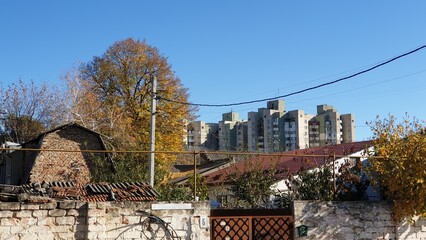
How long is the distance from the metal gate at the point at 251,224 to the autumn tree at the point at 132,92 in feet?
76.7

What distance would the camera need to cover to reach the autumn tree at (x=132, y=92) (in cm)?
3694

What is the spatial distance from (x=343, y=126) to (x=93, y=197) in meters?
84.2

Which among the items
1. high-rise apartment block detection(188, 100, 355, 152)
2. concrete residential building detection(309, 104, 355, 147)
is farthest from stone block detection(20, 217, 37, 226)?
concrete residential building detection(309, 104, 355, 147)

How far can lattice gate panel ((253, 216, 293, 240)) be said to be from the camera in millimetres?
13070

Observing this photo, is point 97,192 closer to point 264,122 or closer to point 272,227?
point 272,227

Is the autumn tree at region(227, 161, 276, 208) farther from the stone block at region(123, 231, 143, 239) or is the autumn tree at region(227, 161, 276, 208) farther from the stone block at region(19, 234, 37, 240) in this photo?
the stone block at region(19, 234, 37, 240)

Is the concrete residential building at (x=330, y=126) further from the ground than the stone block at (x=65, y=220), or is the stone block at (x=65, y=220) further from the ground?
the concrete residential building at (x=330, y=126)

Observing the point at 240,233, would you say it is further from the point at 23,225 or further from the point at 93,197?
the point at 23,225

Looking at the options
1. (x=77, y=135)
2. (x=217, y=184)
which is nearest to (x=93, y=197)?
(x=217, y=184)

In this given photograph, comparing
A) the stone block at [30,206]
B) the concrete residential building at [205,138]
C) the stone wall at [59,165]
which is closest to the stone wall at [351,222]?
the stone block at [30,206]

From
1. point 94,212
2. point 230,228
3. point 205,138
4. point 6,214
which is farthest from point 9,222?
point 205,138

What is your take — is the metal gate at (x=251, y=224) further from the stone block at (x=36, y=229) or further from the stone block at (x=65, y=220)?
the stone block at (x=36, y=229)

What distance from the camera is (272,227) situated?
43.1 ft

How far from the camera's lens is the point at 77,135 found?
2609 centimetres
